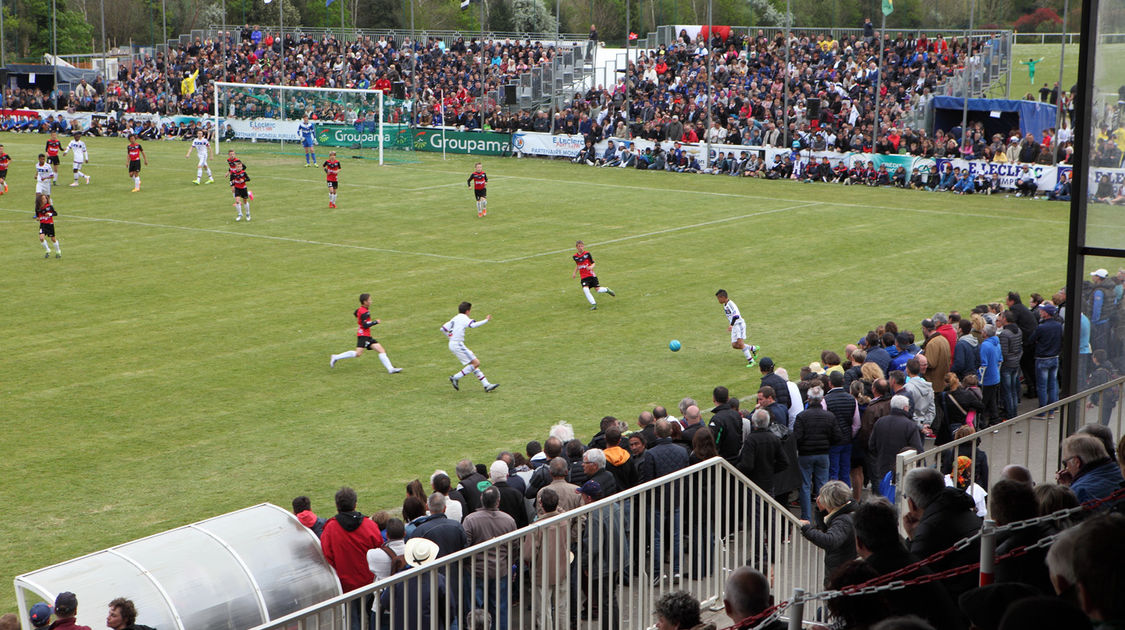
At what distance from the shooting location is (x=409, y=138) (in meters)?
54.2

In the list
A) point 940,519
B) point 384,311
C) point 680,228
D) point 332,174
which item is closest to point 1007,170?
point 680,228

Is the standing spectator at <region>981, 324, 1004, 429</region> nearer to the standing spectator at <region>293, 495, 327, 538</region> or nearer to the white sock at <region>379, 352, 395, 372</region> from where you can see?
the white sock at <region>379, 352, 395, 372</region>

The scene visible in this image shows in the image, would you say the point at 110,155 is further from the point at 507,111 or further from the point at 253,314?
the point at 253,314

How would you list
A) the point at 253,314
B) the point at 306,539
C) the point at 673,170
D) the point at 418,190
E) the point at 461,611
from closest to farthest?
the point at 461,611 < the point at 306,539 < the point at 253,314 < the point at 418,190 < the point at 673,170

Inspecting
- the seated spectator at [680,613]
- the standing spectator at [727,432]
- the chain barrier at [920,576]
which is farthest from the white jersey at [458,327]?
the seated spectator at [680,613]

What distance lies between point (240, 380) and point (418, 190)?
Answer: 906 inches

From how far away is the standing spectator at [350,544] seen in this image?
9.63 metres

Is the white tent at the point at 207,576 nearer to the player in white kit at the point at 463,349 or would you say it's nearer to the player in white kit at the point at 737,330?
the player in white kit at the point at 463,349

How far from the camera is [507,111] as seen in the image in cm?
5897

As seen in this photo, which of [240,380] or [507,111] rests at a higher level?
[507,111]

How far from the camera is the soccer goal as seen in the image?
2114 inches

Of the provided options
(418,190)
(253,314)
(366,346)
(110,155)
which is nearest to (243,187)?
(418,190)

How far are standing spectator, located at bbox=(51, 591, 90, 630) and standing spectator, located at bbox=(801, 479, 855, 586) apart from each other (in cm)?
524

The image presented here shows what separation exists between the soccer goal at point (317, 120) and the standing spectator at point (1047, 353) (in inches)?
1577
